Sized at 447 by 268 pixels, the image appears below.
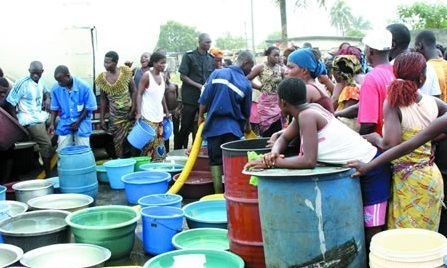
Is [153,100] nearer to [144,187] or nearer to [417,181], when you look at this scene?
[144,187]

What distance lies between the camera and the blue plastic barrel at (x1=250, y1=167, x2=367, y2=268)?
297 cm

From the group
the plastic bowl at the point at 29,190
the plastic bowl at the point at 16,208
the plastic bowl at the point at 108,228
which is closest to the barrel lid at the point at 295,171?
the plastic bowl at the point at 108,228

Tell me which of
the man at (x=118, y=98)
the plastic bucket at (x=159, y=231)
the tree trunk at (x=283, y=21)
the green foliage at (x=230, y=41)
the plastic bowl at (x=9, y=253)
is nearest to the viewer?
the plastic bowl at (x=9, y=253)

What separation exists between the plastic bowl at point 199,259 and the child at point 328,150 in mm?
715

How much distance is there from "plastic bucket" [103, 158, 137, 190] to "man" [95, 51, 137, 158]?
2.78ft

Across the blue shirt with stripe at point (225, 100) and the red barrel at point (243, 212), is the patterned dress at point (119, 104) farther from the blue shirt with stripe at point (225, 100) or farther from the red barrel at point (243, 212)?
the red barrel at point (243, 212)

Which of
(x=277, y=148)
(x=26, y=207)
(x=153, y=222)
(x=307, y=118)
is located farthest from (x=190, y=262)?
(x=26, y=207)

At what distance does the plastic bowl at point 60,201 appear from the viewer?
4852mm

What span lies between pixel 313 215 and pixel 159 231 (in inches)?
64.6

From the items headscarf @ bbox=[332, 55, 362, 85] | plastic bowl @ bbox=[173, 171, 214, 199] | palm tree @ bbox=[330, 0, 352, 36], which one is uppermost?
palm tree @ bbox=[330, 0, 352, 36]

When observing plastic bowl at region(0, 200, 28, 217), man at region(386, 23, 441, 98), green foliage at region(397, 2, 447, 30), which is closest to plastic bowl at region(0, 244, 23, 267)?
plastic bowl at region(0, 200, 28, 217)

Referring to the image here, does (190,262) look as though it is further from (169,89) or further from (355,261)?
(169,89)

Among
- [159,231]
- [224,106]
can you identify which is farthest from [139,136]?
[159,231]

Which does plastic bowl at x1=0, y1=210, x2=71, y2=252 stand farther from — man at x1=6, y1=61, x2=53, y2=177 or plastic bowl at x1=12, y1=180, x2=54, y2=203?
man at x1=6, y1=61, x2=53, y2=177
